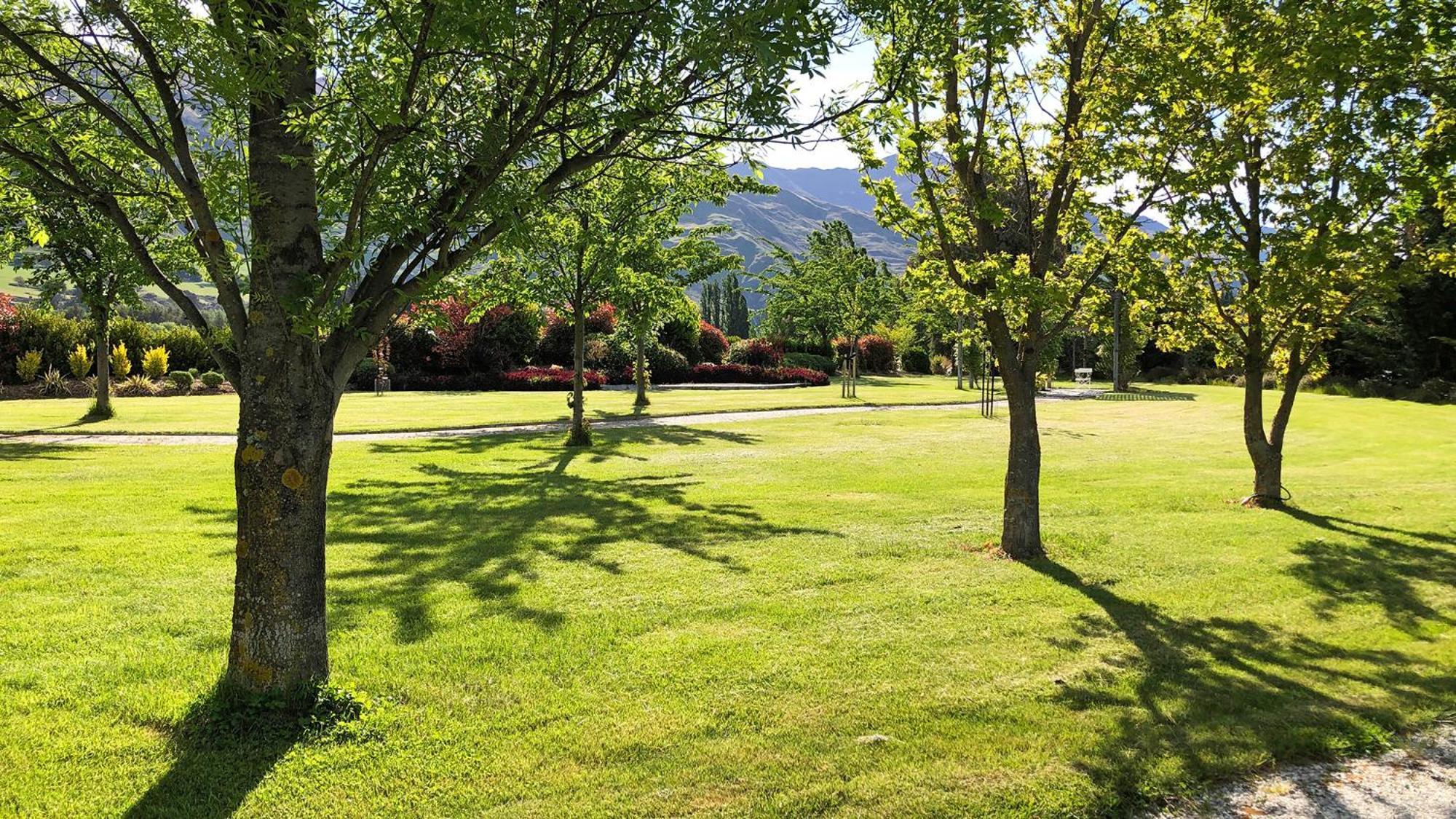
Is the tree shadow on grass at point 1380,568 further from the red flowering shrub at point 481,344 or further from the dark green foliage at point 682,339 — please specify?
the dark green foliage at point 682,339

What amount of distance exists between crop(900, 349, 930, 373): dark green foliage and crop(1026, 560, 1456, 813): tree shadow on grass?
5412cm

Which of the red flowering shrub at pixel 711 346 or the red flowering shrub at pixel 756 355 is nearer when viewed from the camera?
the red flowering shrub at pixel 711 346

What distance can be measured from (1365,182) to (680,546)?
25.7 ft

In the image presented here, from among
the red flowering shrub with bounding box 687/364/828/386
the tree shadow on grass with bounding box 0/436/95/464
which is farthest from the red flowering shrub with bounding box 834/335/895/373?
the tree shadow on grass with bounding box 0/436/95/464

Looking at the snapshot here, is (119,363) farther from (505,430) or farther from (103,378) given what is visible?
(505,430)

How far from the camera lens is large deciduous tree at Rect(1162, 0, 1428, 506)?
6.97 metres

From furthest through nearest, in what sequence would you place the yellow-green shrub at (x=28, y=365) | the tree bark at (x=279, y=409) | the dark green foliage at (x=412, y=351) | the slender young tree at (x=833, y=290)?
the slender young tree at (x=833, y=290) → the dark green foliage at (x=412, y=351) → the yellow-green shrub at (x=28, y=365) → the tree bark at (x=279, y=409)

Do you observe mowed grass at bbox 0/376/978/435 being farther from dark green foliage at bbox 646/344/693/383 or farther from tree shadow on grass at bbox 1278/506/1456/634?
tree shadow on grass at bbox 1278/506/1456/634

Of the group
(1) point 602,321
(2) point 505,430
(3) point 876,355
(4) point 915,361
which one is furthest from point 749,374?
(2) point 505,430

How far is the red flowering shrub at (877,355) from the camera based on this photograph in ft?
185

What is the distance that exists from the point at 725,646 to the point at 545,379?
32.5m

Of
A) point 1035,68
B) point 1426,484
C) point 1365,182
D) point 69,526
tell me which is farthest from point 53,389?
point 1426,484

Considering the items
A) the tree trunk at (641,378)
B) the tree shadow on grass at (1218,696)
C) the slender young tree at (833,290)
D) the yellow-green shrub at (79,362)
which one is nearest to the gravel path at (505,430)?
the tree trunk at (641,378)

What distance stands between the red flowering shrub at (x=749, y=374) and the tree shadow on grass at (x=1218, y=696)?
37161 millimetres
